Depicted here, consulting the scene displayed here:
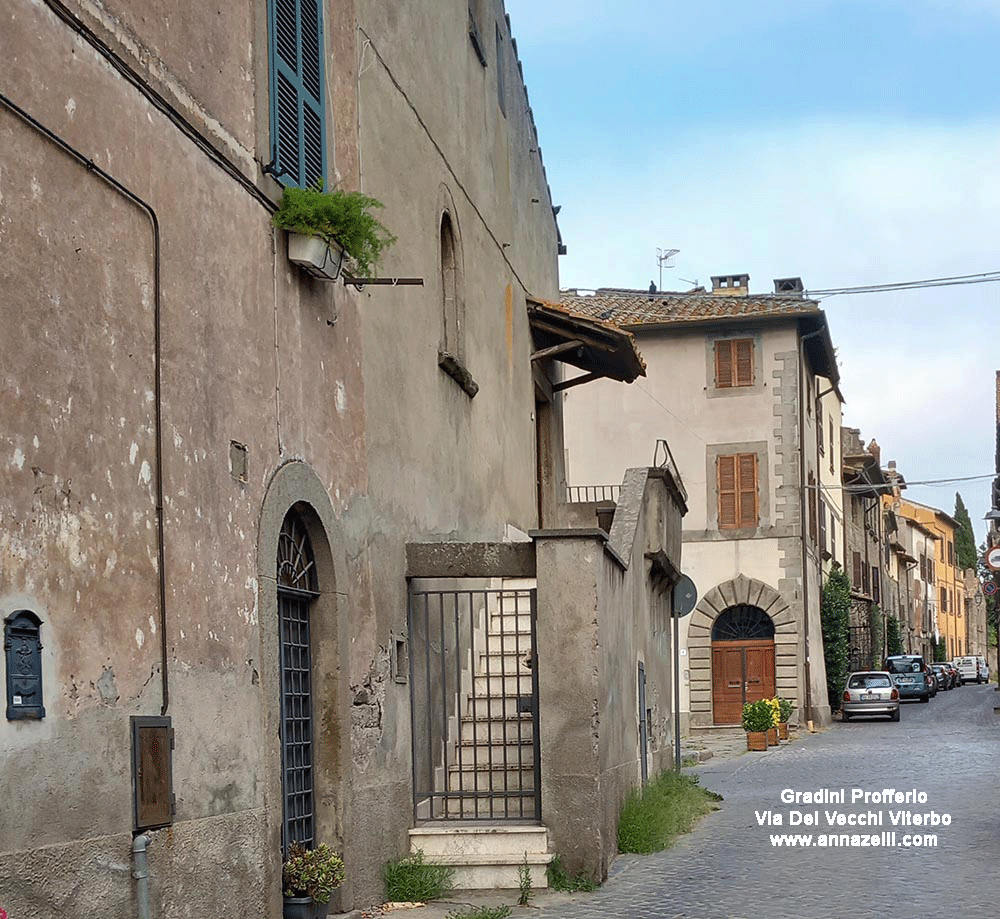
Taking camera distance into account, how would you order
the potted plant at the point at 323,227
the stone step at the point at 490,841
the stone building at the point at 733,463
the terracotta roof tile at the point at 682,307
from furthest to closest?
1. the terracotta roof tile at the point at 682,307
2. the stone building at the point at 733,463
3. the stone step at the point at 490,841
4. the potted plant at the point at 323,227

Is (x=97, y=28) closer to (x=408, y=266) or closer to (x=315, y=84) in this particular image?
(x=315, y=84)

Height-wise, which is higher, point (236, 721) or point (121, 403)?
point (121, 403)

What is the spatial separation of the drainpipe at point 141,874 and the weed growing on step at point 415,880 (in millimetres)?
3782

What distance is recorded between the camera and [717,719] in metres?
35.0

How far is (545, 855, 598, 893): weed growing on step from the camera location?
10555 mm

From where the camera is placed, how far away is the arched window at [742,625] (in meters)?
35.6

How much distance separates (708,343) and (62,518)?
3177 cm

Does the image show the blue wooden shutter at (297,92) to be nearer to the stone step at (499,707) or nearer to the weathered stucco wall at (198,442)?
the weathered stucco wall at (198,442)

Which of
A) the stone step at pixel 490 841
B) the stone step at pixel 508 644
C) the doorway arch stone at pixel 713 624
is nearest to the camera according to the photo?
the stone step at pixel 490 841

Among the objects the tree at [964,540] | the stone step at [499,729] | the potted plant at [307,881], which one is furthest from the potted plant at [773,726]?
the tree at [964,540]

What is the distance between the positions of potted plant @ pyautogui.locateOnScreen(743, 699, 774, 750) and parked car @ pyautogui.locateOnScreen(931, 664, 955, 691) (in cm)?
3252

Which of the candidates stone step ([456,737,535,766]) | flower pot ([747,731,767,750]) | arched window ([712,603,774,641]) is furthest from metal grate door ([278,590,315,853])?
arched window ([712,603,774,641])

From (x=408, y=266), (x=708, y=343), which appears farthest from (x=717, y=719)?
(x=408, y=266)

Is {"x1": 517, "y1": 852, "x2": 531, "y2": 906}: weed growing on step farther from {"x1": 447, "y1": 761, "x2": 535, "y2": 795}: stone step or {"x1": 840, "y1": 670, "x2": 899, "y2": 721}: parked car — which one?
{"x1": 840, "y1": 670, "x2": 899, "y2": 721}: parked car
